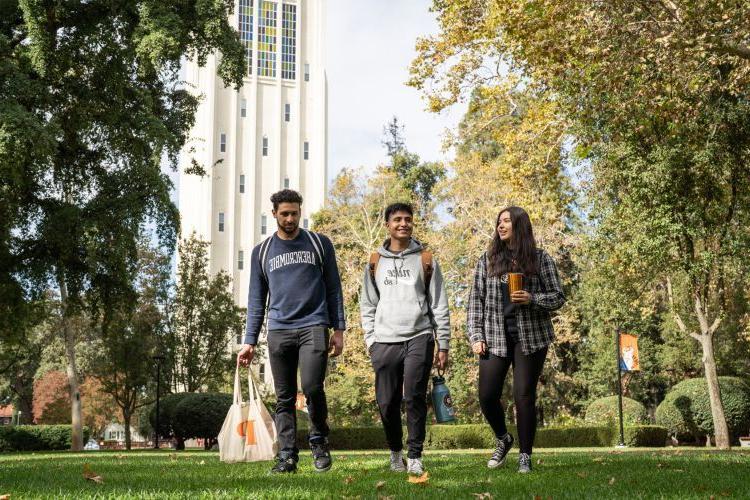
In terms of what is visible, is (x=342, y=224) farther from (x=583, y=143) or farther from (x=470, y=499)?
(x=470, y=499)

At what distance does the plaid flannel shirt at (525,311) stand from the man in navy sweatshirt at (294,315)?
1095mm

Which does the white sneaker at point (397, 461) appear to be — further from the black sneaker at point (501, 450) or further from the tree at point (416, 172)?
the tree at point (416, 172)

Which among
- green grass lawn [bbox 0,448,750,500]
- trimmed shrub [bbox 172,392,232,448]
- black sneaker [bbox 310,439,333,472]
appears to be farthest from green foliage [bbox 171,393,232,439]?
black sneaker [bbox 310,439,333,472]

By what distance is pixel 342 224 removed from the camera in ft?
125

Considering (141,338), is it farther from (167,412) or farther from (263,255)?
(263,255)

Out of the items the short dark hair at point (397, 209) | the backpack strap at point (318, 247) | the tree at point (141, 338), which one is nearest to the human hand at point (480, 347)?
the short dark hair at point (397, 209)

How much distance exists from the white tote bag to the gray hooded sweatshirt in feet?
5.09

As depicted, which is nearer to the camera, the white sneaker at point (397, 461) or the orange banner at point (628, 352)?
the white sneaker at point (397, 461)

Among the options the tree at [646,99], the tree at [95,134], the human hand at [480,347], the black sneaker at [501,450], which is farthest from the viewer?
the tree at [95,134]

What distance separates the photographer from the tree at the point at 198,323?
39.3 metres

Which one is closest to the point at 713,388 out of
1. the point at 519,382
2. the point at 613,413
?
the point at 613,413

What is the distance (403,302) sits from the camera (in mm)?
6793

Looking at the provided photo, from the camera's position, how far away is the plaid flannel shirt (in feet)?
22.4

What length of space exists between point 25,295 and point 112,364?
18109 millimetres
